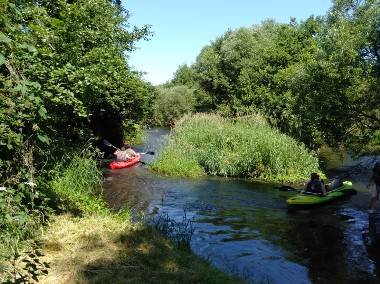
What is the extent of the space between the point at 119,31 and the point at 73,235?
10.5m

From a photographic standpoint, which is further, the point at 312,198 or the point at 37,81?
the point at 312,198

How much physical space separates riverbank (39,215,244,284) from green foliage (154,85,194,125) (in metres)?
38.7

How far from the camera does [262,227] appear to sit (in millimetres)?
8953

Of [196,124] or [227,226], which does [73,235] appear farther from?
[196,124]

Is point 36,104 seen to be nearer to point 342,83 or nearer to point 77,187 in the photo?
point 77,187

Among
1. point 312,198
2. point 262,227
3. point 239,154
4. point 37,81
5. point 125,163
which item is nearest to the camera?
point 37,81

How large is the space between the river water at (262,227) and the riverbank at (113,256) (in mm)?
1051

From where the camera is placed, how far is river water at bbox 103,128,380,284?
21.4 ft

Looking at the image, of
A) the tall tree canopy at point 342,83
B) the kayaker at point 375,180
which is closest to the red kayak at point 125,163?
the tall tree canopy at point 342,83

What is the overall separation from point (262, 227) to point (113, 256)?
483 cm

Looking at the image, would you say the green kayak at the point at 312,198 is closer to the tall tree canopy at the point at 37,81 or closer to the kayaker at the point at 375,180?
the kayaker at the point at 375,180

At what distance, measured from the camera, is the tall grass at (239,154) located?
46.8 ft

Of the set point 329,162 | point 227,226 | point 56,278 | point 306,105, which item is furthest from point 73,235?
point 329,162

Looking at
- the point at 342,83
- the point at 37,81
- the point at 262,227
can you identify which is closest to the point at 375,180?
the point at 262,227
